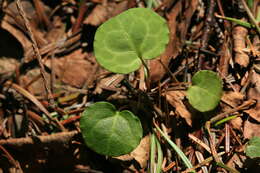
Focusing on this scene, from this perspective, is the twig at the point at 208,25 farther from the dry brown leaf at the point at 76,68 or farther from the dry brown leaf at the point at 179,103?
the dry brown leaf at the point at 76,68

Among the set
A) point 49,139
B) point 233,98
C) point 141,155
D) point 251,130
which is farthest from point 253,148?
point 49,139

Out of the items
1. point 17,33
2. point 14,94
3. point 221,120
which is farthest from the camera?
point 17,33

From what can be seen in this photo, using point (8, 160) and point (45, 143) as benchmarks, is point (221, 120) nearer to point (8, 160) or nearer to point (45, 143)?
point (45, 143)

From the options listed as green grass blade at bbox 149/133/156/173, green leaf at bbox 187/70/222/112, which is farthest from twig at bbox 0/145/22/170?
green leaf at bbox 187/70/222/112

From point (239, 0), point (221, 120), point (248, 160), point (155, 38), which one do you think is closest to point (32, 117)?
point (155, 38)

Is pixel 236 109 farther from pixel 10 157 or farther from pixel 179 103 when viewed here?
pixel 10 157

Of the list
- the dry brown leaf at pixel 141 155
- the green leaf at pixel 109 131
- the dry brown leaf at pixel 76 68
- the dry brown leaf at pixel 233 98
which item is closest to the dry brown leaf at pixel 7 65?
the dry brown leaf at pixel 76 68
